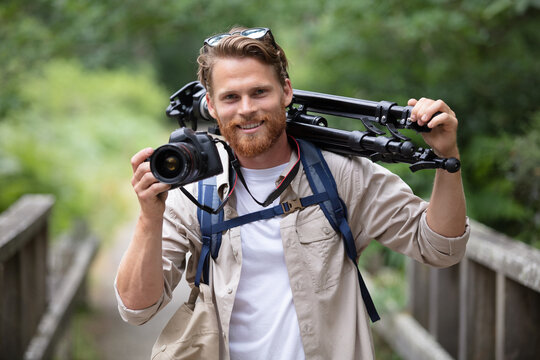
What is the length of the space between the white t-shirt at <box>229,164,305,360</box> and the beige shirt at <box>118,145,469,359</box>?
0.15 feet

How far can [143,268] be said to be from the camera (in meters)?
2.20

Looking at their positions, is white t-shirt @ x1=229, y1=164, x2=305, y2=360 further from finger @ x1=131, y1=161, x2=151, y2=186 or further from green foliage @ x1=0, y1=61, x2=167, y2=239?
green foliage @ x1=0, y1=61, x2=167, y2=239

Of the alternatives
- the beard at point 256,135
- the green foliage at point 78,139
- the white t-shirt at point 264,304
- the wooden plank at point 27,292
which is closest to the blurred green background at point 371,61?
the green foliage at point 78,139

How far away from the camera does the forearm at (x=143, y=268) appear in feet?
7.19

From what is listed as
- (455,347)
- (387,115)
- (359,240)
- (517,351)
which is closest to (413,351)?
(455,347)

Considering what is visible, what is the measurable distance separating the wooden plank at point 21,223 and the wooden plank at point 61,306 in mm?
724

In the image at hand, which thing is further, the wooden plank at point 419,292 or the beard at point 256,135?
the wooden plank at point 419,292

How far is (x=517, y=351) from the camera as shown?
321 centimetres

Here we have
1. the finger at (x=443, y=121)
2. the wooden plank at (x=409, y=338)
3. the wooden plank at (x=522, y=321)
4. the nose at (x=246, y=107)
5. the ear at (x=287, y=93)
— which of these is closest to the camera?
the finger at (x=443, y=121)

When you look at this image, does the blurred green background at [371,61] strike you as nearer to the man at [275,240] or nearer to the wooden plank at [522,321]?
the man at [275,240]

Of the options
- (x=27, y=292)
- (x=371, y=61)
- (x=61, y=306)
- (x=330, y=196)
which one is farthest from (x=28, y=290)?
(x=371, y=61)

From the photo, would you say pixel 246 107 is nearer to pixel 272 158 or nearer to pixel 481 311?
pixel 272 158

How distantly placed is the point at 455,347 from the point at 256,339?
257 centimetres

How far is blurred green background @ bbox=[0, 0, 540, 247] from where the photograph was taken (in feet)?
17.2
